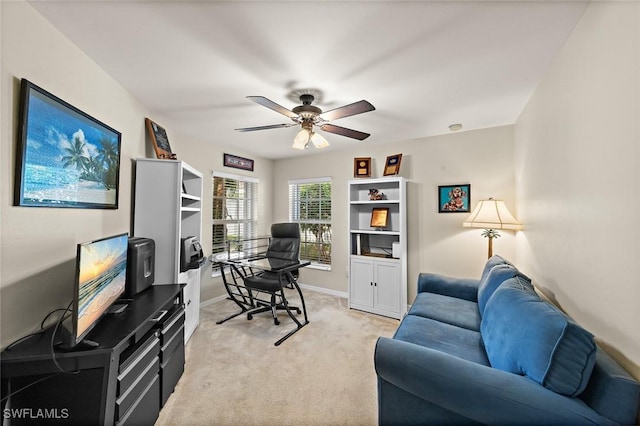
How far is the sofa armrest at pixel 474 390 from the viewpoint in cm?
99

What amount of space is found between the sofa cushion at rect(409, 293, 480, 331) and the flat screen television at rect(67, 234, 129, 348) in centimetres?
231

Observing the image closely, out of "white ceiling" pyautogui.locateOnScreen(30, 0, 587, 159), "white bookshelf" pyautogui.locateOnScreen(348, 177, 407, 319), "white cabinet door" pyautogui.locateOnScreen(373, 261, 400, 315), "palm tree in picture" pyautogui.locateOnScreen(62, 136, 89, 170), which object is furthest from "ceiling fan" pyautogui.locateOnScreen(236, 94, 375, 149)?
"white cabinet door" pyautogui.locateOnScreen(373, 261, 400, 315)

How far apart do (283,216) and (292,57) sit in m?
3.52

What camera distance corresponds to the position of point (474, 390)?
3.68ft

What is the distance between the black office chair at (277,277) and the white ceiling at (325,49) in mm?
1902

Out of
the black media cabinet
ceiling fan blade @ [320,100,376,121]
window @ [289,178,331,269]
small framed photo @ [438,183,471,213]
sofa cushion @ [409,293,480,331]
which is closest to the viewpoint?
the black media cabinet

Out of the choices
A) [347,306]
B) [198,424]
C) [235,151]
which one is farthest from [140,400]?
[235,151]

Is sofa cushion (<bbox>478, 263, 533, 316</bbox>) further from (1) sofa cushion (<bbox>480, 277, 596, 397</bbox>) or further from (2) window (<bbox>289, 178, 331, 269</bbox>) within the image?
(2) window (<bbox>289, 178, 331, 269</bbox>)

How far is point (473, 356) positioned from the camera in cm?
161

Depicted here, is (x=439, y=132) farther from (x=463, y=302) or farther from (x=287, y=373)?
(x=287, y=373)

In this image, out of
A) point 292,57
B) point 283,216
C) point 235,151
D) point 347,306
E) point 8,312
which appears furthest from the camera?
point 283,216

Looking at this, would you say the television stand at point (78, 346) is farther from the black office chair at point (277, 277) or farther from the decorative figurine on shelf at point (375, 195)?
the decorative figurine on shelf at point (375, 195)

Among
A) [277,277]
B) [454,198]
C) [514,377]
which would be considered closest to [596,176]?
[514,377]

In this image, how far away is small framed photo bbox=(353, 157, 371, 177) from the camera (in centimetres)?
398
